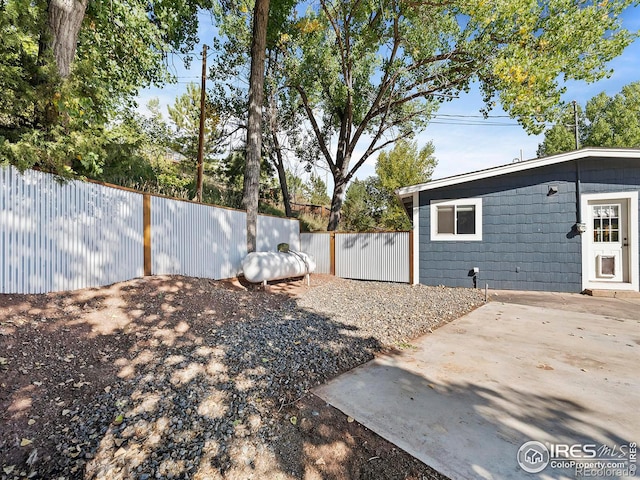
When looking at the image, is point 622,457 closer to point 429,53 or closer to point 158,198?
point 158,198

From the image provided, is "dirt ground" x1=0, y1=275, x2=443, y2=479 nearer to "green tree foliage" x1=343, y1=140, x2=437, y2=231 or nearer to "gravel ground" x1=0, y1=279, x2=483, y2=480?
"gravel ground" x1=0, y1=279, x2=483, y2=480

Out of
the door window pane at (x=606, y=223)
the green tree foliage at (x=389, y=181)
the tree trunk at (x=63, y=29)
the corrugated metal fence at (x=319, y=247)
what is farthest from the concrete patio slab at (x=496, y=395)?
the green tree foliage at (x=389, y=181)

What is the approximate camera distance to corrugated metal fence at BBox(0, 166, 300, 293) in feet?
11.7

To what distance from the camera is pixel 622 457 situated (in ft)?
5.85

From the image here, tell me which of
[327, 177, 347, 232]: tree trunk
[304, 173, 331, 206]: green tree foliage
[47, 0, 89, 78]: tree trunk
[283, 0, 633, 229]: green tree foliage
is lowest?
[327, 177, 347, 232]: tree trunk

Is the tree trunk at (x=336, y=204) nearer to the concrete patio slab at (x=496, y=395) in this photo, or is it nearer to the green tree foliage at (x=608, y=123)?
Answer: the concrete patio slab at (x=496, y=395)

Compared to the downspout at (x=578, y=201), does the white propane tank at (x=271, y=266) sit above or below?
below

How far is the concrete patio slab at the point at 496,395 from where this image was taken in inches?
73.3

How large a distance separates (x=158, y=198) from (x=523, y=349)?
630 cm

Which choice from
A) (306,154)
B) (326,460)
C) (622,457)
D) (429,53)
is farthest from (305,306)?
(306,154)

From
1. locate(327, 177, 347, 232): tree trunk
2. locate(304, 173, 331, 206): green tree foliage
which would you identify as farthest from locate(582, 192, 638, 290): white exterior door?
locate(304, 173, 331, 206): green tree foliage

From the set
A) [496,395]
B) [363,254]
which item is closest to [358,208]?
[363,254]

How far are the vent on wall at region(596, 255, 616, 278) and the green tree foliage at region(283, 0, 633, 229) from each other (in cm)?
438

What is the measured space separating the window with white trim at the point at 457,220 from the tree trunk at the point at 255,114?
4991 mm
